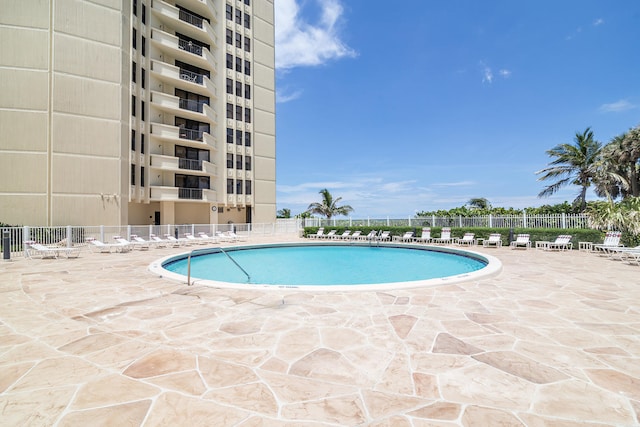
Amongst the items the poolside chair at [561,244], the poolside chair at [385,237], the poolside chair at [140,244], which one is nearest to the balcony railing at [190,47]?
the poolside chair at [140,244]

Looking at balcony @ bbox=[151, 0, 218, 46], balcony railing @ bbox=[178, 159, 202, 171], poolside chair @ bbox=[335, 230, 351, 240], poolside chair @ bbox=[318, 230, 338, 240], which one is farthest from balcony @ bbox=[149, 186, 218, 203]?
balcony @ bbox=[151, 0, 218, 46]

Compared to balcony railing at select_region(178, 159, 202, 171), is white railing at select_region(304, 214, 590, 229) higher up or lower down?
lower down

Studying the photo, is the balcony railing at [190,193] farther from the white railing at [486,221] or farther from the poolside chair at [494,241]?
the poolside chair at [494,241]

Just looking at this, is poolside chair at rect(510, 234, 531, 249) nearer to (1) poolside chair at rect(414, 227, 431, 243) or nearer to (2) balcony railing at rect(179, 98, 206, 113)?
(1) poolside chair at rect(414, 227, 431, 243)

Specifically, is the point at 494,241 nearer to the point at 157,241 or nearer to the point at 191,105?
the point at 157,241

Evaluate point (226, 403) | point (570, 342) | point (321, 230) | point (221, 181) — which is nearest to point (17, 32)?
point (221, 181)

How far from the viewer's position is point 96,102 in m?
20.4

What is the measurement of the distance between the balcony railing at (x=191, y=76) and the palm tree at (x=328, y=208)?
16834 millimetres

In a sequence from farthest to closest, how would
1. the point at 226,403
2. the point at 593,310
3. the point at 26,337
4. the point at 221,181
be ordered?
the point at 221,181 < the point at 593,310 < the point at 26,337 < the point at 226,403

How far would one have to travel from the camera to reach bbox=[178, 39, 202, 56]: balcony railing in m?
25.2

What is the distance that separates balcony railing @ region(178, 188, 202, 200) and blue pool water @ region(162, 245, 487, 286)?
443 inches

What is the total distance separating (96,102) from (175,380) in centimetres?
2464

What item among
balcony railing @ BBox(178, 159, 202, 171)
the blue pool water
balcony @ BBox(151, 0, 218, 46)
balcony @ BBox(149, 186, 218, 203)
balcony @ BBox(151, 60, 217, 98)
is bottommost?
the blue pool water

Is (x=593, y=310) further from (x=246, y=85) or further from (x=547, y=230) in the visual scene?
(x=246, y=85)
